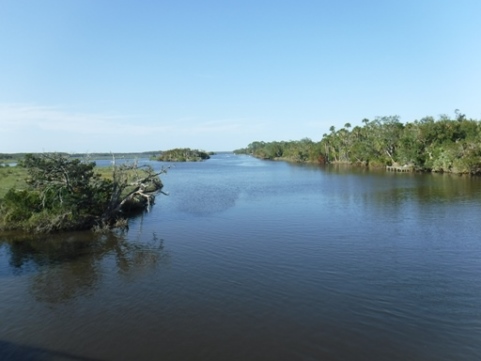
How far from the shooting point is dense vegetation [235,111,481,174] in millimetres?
75500

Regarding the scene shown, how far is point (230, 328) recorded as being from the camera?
14734mm

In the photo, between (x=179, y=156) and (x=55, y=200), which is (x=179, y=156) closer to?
(x=179, y=156)

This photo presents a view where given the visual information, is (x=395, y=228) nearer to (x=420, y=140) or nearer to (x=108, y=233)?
(x=108, y=233)

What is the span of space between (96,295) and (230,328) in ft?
24.4

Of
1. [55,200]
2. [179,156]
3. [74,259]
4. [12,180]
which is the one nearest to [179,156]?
[179,156]

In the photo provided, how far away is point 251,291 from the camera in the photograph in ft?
59.3

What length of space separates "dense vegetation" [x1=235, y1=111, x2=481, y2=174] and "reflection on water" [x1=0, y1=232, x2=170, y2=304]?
67.9 meters

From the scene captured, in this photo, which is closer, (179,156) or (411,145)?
(411,145)

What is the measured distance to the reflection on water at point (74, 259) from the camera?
64.3 ft

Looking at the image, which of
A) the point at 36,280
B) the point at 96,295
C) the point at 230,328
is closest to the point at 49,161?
the point at 36,280

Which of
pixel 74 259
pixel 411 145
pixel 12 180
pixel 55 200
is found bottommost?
pixel 74 259

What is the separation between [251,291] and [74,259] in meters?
12.3

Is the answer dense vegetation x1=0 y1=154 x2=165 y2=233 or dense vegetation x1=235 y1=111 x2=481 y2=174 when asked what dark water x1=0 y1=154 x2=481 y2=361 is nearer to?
dense vegetation x1=0 y1=154 x2=165 y2=233

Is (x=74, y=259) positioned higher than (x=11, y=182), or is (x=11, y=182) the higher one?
(x=11, y=182)
